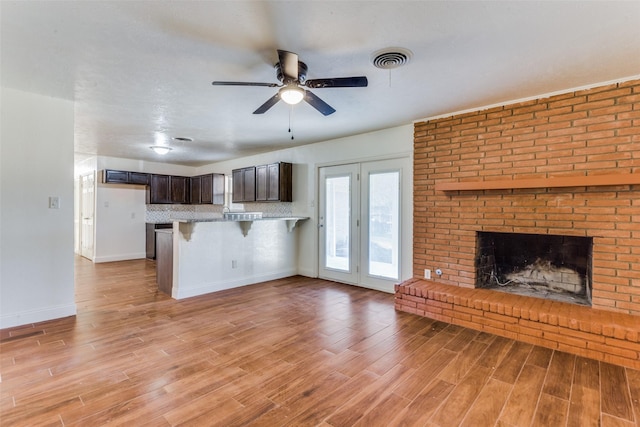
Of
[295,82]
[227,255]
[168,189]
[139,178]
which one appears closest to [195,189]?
[168,189]

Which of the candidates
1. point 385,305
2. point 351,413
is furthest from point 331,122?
point 351,413

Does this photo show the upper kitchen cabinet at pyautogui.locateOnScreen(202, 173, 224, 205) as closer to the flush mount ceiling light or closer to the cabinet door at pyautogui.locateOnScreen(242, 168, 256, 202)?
the cabinet door at pyautogui.locateOnScreen(242, 168, 256, 202)

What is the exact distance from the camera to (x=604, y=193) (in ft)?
9.23

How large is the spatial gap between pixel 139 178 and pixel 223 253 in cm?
407

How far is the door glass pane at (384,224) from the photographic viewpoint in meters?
4.38

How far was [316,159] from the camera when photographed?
5.34m

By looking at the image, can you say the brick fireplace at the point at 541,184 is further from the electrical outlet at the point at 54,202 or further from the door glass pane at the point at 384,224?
the electrical outlet at the point at 54,202

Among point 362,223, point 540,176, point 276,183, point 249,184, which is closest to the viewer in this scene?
point 540,176

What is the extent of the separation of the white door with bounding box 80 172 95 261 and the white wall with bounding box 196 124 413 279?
13.4ft

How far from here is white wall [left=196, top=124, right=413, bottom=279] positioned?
424 centimetres

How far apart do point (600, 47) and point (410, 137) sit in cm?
210

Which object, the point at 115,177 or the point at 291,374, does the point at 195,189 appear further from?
the point at 291,374

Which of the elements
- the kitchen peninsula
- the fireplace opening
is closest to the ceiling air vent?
the fireplace opening

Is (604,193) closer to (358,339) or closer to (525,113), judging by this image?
(525,113)
